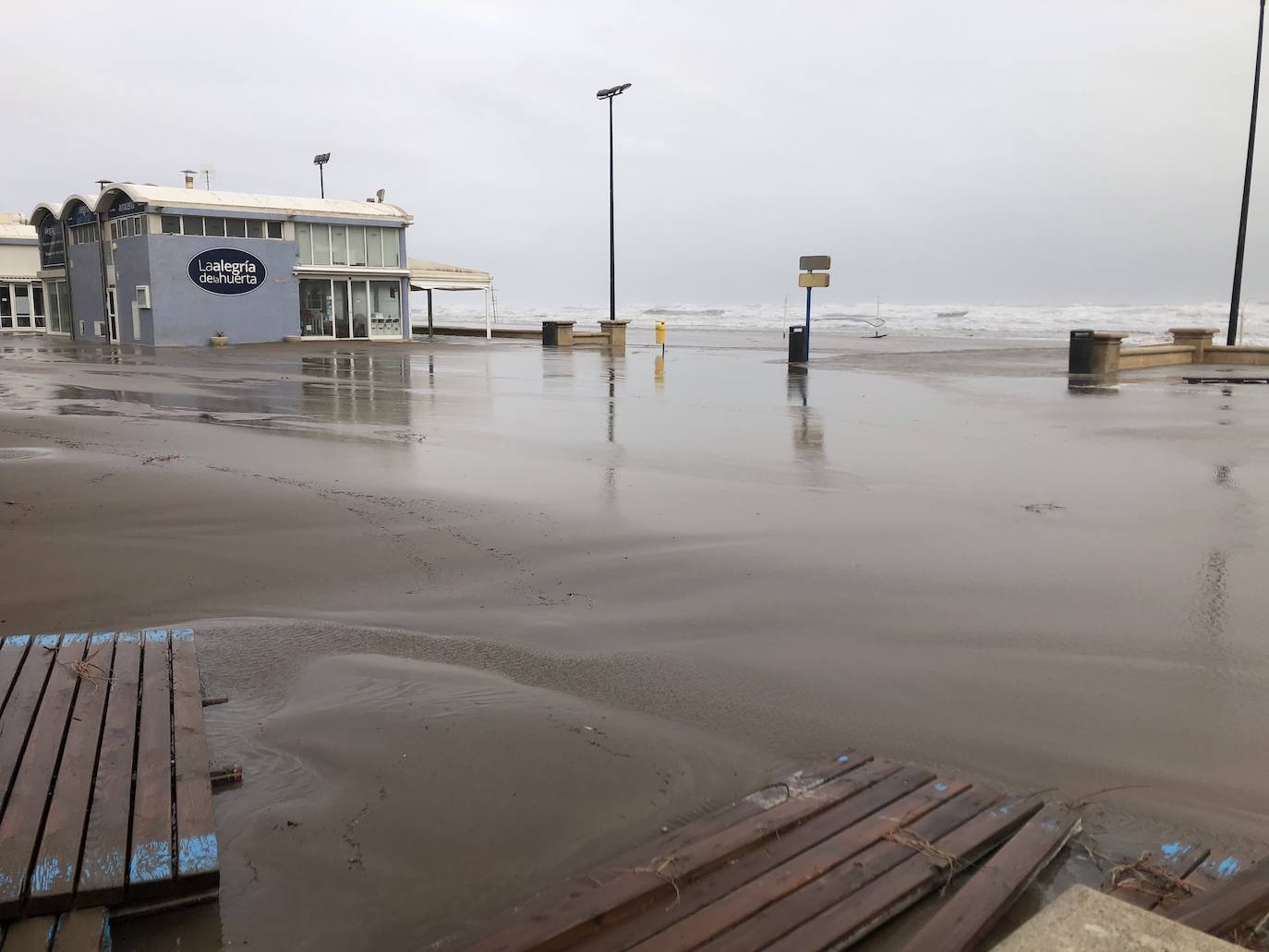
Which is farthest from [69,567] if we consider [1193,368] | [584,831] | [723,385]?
[1193,368]

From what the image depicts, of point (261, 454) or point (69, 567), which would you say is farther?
point (261, 454)

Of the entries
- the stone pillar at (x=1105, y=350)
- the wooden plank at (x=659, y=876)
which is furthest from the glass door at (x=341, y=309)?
the wooden plank at (x=659, y=876)

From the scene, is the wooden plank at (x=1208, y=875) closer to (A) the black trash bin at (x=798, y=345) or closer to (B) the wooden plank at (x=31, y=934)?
(B) the wooden plank at (x=31, y=934)

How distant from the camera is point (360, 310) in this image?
40781 millimetres

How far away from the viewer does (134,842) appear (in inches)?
128

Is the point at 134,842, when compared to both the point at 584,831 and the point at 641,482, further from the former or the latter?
the point at 641,482

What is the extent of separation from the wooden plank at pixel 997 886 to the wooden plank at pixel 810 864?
1.14ft

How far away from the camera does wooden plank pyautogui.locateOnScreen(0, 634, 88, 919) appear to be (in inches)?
119

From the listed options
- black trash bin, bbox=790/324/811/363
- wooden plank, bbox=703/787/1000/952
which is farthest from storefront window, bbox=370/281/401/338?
wooden plank, bbox=703/787/1000/952

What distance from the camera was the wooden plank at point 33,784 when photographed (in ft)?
9.91

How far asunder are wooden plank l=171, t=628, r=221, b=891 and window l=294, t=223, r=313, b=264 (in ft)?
121

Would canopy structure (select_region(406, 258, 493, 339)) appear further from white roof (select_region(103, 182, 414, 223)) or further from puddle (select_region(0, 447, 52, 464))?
puddle (select_region(0, 447, 52, 464))

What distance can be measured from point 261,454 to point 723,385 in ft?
39.4

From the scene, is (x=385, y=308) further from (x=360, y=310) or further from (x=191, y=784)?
(x=191, y=784)
